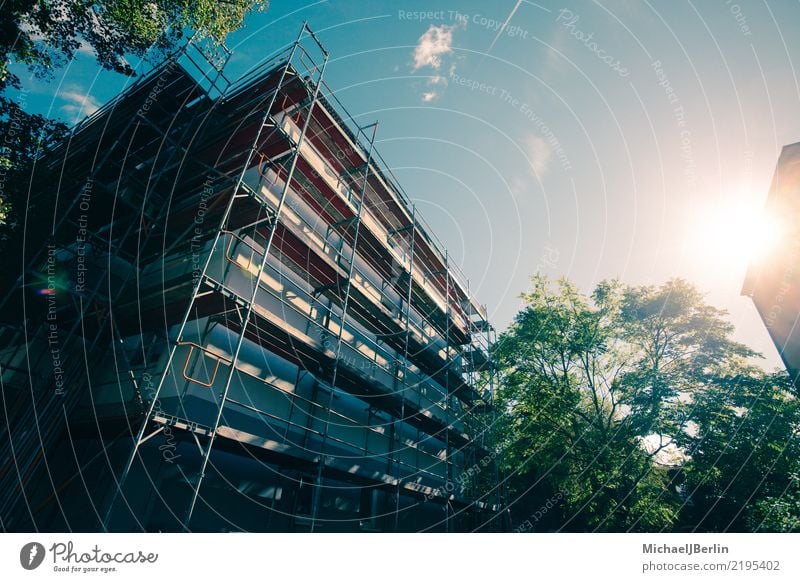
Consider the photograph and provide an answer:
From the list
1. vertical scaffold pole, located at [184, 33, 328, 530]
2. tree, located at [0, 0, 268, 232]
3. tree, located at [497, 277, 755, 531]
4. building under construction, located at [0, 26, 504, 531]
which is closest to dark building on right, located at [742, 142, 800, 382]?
tree, located at [497, 277, 755, 531]

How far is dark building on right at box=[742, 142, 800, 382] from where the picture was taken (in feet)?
48.6

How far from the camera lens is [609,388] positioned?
476 inches

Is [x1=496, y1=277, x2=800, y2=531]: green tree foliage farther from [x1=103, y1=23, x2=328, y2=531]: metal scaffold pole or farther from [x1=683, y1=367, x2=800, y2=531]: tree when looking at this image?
[x1=103, y1=23, x2=328, y2=531]: metal scaffold pole

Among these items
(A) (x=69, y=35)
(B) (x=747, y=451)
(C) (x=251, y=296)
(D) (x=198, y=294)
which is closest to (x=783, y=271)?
(B) (x=747, y=451)

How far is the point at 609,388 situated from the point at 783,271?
13007 mm

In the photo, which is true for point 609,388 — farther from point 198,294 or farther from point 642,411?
point 198,294

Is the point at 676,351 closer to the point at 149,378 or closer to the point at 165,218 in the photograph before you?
the point at 149,378

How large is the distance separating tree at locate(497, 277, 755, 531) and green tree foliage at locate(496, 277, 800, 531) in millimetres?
39

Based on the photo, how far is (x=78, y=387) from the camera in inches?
294

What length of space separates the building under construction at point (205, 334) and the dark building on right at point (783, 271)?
16.7 m

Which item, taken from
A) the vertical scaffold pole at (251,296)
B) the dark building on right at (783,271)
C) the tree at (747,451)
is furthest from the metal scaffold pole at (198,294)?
the dark building on right at (783,271)

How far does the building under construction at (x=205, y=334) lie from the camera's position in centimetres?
663

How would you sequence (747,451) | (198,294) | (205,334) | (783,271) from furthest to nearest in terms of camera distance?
1. (783,271)
2. (747,451)
3. (205,334)
4. (198,294)

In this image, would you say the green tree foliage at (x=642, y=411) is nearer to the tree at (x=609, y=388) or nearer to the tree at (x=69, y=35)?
the tree at (x=609, y=388)
